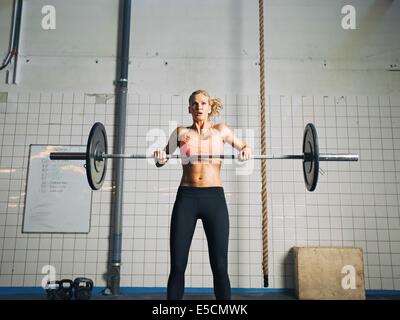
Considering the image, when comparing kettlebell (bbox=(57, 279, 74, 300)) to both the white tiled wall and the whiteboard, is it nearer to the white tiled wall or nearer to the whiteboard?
the white tiled wall

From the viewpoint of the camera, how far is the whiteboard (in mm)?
3240

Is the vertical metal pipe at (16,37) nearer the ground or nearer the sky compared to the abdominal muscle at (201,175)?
nearer the sky

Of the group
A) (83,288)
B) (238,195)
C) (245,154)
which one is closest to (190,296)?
(83,288)

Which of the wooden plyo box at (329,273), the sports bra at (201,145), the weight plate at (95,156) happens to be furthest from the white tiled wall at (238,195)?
the sports bra at (201,145)

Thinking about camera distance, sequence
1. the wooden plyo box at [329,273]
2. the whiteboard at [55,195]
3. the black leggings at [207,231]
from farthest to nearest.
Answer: the whiteboard at [55,195] → the wooden plyo box at [329,273] → the black leggings at [207,231]

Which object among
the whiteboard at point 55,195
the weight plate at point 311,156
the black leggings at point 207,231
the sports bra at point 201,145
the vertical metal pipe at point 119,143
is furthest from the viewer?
the whiteboard at point 55,195

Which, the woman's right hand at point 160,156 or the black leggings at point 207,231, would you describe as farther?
the woman's right hand at point 160,156

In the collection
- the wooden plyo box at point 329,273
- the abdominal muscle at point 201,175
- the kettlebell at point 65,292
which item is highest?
the abdominal muscle at point 201,175

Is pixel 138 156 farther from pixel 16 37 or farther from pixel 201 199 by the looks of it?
pixel 16 37

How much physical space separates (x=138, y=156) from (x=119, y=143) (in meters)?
1.39

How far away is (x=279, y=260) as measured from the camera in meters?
3.19

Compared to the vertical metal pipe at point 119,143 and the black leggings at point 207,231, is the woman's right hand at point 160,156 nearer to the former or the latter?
the black leggings at point 207,231

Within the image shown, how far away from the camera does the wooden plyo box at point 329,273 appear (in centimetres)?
291

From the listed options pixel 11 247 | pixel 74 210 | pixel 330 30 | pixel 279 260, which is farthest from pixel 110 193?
pixel 330 30
